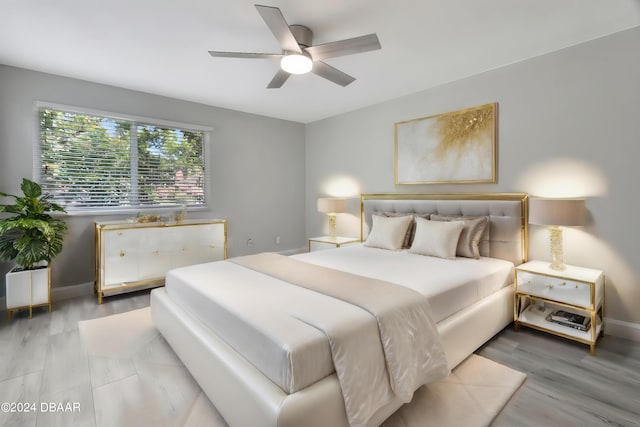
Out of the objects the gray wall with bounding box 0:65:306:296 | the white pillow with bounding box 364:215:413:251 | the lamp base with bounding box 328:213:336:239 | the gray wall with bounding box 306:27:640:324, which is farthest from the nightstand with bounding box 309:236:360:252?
the gray wall with bounding box 306:27:640:324

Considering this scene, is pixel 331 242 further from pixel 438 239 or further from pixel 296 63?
pixel 296 63

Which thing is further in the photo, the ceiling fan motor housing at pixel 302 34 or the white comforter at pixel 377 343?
the ceiling fan motor housing at pixel 302 34

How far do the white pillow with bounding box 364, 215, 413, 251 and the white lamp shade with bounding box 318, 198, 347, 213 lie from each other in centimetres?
95

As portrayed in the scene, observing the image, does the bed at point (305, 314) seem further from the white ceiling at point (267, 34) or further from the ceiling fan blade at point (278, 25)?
the ceiling fan blade at point (278, 25)

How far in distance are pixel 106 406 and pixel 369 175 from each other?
3.80m

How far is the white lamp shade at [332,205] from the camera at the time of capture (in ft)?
15.0

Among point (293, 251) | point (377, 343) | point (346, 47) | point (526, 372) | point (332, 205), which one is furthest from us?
point (293, 251)

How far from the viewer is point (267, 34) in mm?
2510

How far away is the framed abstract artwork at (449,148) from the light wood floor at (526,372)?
5.55 ft

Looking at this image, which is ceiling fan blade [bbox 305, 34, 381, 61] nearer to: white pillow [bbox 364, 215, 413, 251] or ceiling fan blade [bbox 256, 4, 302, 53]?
ceiling fan blade [bbox 256, 4, 302, 53]

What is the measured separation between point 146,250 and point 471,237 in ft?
11.7

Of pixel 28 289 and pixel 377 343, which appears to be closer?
pixel 377 343

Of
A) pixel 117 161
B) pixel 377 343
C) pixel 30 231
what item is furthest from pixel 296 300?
pixel 117 161

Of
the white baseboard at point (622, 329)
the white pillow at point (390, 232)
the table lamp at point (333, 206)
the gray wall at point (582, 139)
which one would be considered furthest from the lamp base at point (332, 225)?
the white baseboard at point (622, 329)
